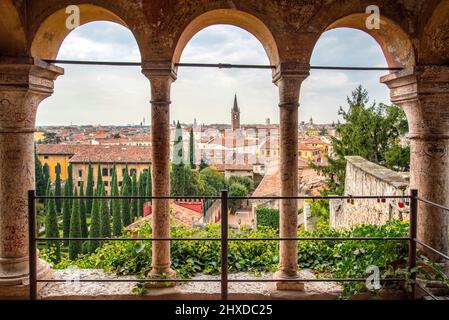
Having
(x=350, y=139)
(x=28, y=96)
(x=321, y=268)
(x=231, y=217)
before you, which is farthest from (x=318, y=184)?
(x=28, y=96)

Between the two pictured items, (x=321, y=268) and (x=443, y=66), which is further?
(x=321, y=268)

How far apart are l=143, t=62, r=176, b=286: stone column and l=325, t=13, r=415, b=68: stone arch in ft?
6.15

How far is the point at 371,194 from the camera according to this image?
812 centimetres

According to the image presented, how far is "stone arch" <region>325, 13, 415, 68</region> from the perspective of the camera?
3.99 m

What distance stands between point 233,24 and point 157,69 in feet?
3.84

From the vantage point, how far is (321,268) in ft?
15.0

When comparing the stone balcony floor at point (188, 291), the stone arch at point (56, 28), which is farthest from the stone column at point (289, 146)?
the stone arch at point (56, 28)

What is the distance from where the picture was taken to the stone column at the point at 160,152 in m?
3.93

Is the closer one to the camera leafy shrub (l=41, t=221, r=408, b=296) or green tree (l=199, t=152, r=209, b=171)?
leafy shrub (l=41, t=221, r=408, b=296)

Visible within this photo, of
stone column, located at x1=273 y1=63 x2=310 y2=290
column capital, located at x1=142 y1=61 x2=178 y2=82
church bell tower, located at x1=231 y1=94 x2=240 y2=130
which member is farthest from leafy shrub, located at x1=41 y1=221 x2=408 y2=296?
church bell tower, located at x1=231 y1=94 x2=240 y2=130

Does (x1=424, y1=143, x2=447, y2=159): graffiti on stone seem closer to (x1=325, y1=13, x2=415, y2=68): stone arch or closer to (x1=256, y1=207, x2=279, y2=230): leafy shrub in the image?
(x1=325, y1=13, x2=415, y2=68): stone arch

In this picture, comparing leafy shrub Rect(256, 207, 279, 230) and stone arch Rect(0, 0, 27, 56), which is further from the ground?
stone arch Rect(0, 0, 27, 56)
